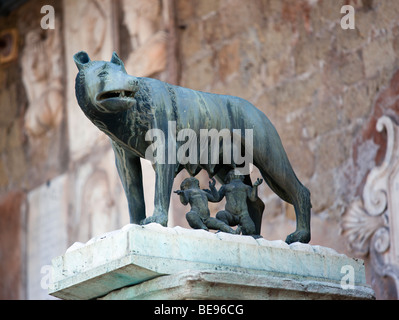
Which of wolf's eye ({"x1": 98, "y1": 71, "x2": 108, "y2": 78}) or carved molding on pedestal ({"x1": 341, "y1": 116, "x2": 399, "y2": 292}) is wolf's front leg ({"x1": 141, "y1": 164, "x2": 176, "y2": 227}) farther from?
carved molding on pedestal ({"x1": 341, "y1": 116, "x2": 399, "y2": 292})

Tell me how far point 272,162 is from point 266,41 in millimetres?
2104

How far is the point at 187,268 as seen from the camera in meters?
2.88

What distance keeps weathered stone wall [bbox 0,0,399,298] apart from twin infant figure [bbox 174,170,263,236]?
1.36 m

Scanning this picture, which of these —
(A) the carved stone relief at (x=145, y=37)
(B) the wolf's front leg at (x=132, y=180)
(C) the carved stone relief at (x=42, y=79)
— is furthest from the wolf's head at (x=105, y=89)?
(C) the carved stone relief at (x=42, y=79)

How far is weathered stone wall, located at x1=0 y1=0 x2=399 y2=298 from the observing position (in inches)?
187

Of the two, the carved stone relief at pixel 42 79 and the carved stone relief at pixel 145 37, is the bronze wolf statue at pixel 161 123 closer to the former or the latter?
the carved stone relief at pixel 145 37

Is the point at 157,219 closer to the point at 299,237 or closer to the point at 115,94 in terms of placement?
the point at 115,94

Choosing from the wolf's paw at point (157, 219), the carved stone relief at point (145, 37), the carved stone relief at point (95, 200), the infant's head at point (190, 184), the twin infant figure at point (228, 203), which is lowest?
the wolf's paw at point (157, 219)

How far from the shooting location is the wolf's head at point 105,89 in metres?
3.07

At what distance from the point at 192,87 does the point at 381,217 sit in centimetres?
187

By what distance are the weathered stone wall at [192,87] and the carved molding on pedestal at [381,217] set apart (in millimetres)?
71

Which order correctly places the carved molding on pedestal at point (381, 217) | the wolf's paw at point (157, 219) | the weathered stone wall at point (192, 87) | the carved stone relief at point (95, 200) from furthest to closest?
the carved stone relief at point (95, 200) → the weathered stone wall at point (192, 87) → the carved molding on pedestal at point (381, 217) → the wolf's paw at point (157, 219)

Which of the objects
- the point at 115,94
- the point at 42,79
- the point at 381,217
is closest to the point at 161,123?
the point at 115,94
